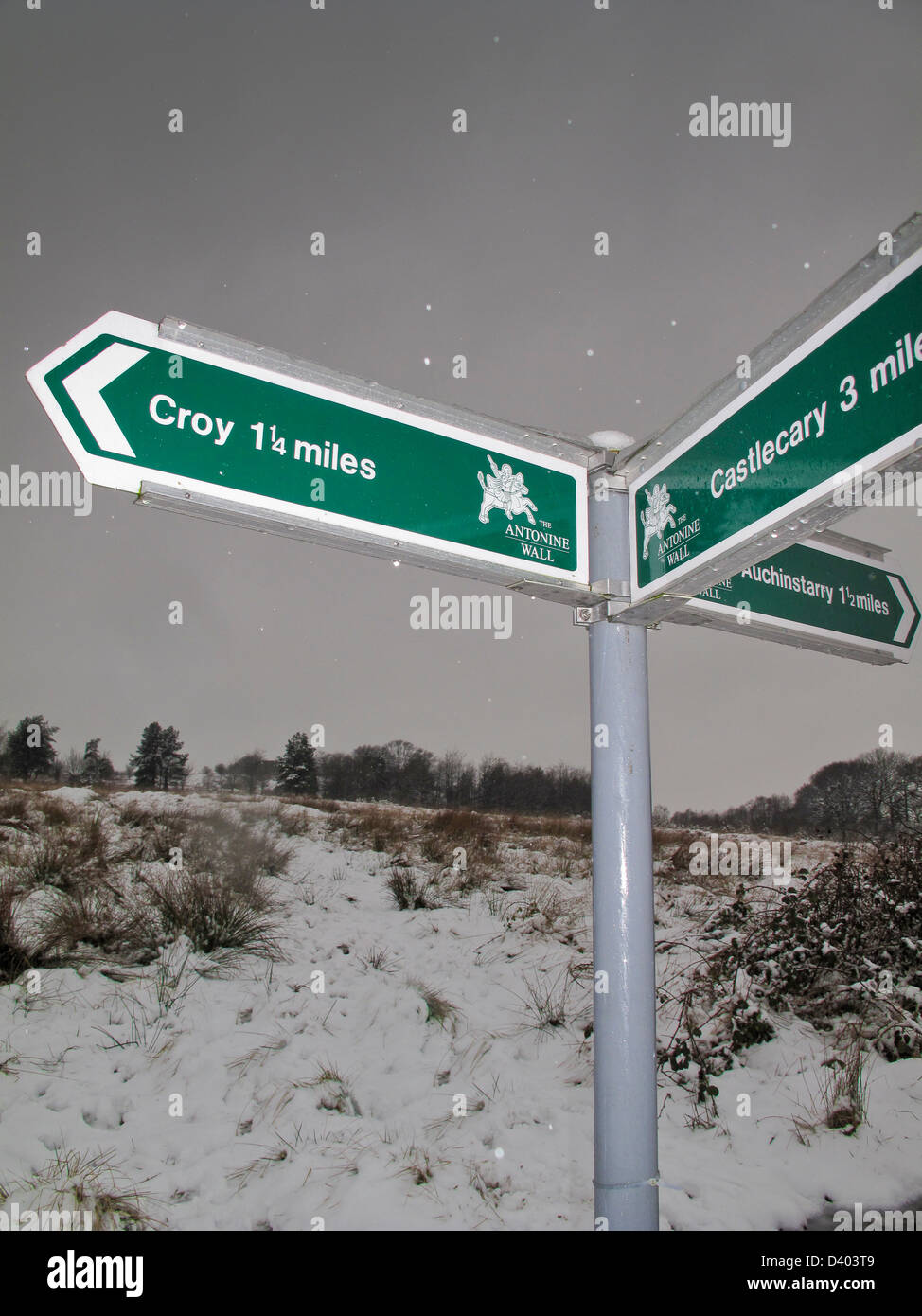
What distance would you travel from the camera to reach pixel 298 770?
15.8 meters

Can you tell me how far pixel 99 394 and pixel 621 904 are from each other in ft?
6.21

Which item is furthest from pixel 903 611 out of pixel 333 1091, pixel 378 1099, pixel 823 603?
pixel 333 1091

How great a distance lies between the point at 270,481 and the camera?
190 cm

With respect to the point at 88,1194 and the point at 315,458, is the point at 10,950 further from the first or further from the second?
the point at 315,458

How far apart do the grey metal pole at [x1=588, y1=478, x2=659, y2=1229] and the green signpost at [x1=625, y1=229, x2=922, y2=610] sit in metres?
0.12

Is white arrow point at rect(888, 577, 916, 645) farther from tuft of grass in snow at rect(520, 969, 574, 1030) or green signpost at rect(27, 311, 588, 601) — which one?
tuft of grass in snow at rect(520, 969, 574, 1030)

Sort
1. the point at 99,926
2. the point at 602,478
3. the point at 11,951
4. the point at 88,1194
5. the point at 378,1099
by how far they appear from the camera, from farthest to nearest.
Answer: the point at 99,926 → the point at 11,951 → the point at 378,1099 → the point at 88,1194 → the point at 602,478

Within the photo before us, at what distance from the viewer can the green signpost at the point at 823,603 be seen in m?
2.58

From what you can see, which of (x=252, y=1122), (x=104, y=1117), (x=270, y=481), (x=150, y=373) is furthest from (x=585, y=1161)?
(x=150, y=373)

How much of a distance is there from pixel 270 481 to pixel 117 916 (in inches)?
201

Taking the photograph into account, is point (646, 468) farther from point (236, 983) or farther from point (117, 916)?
point (117, 916)

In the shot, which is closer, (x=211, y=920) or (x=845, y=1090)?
(x=845, y=1090)

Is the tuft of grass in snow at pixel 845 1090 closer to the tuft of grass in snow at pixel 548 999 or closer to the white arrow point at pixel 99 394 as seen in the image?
the tuft of grass in snow at pixel 548 999

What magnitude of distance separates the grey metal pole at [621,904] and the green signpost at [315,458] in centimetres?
21
